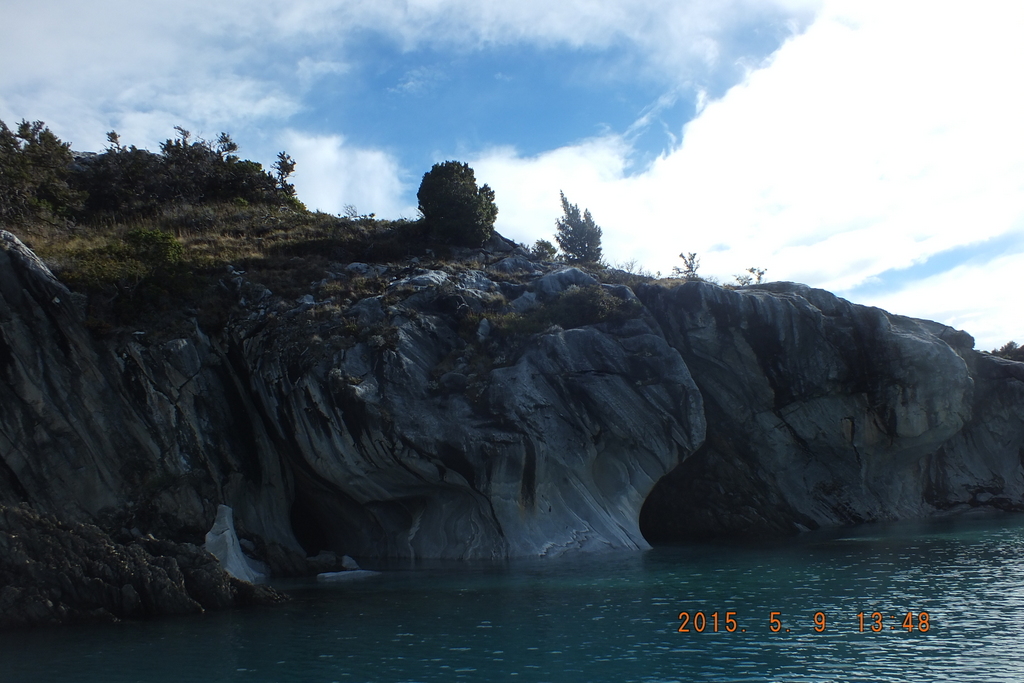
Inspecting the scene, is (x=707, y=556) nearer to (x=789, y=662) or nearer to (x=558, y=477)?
(x=558, y=477)

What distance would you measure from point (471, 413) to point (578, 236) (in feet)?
127

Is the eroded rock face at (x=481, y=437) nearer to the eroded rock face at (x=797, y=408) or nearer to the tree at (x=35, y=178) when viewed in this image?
the eroded rock face at (x=797, y=408)

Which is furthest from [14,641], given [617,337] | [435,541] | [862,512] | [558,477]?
[862,512]

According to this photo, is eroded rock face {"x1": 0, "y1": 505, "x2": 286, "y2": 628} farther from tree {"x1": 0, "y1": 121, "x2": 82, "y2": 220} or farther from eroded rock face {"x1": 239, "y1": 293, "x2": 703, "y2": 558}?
tree {"x1": 0, "y1": 121, "x2": 82, "y2": 220}

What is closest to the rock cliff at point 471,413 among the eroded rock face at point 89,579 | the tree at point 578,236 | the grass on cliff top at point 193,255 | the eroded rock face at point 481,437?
the eroded rock face at point 481,437

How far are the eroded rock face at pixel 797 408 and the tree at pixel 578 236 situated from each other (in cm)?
2779

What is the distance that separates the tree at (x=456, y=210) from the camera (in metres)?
44.1

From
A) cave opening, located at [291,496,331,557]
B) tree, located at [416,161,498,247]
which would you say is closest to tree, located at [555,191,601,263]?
tree, located at [416,161,498,247]

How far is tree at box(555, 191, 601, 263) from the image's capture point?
63719mm

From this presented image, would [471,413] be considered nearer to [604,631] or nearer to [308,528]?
[308,528]

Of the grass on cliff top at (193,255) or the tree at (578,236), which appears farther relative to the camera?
the tree at (578,236)

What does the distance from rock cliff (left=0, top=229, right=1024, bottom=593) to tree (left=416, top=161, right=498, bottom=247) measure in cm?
677

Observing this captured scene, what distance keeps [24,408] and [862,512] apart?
36.3 metres

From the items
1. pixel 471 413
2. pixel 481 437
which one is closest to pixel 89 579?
pixel 481 437
